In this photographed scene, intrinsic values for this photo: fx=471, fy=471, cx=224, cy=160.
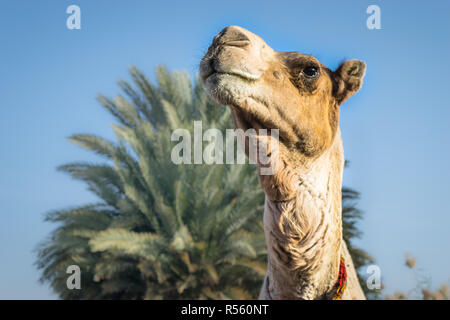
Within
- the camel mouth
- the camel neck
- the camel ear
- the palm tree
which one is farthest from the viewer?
the palm tree

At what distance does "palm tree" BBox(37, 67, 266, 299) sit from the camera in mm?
9297

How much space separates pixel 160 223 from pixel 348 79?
8.57m

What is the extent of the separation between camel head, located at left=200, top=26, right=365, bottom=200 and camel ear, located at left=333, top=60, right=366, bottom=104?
58 mm

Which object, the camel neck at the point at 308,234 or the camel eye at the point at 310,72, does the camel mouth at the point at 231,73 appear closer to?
the camel eye at the point at 310,72

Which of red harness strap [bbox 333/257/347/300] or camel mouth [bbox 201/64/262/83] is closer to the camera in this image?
camel mouth [bbox 201/64/262/83]

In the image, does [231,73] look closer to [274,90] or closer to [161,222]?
[274,90]

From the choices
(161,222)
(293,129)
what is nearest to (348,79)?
(293,129)

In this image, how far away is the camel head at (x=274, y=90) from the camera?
173 cm

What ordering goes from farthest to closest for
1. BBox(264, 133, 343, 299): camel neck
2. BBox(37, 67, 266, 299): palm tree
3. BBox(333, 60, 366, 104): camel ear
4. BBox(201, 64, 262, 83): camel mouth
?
BBox(37, 67, 266, 299): palm tree → BBox(333, 60, 366, 104): camel ear → BBox(264, 133, 343, 299): camel neck → BBox(201, 64, 262, 83): camel mouth

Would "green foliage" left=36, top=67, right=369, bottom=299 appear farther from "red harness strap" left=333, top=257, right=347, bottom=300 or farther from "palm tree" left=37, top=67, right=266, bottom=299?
"red harness strap" left=333, top=257, right=347, bottom=300

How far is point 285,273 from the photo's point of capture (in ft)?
6.77

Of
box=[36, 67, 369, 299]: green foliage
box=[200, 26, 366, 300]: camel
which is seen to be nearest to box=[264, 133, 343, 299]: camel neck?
box=[200, 26, 366, 300]: camel

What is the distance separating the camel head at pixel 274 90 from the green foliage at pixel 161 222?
6.94m

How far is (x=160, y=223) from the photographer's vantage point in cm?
1028
